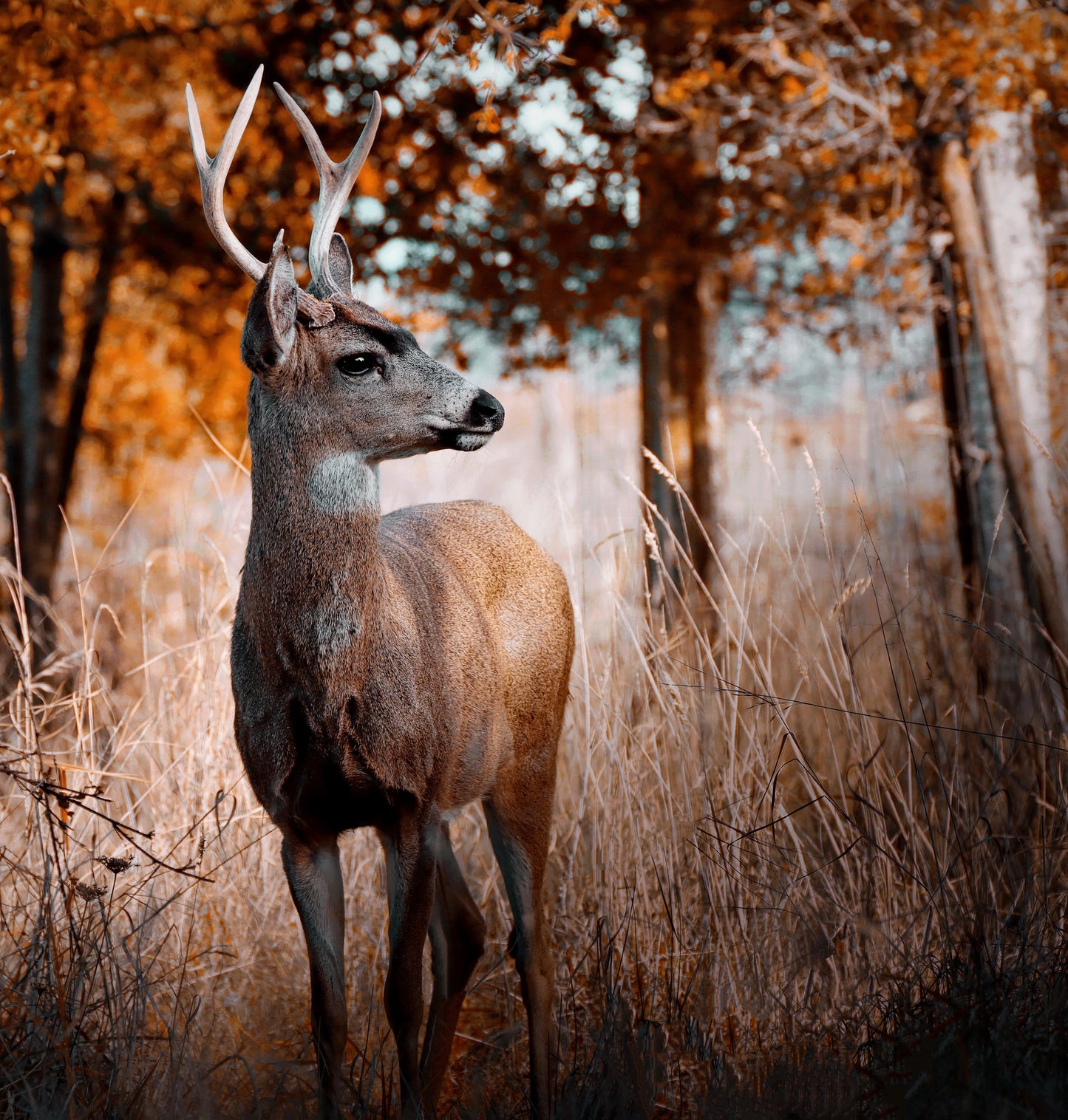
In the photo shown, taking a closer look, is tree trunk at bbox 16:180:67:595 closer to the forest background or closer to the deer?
the forest background

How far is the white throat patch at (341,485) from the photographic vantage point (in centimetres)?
274

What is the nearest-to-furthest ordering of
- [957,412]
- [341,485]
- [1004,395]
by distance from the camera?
[341,485] < [1004,395] < [957,412]

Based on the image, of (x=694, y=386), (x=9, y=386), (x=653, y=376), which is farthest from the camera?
(x=9, y=386)

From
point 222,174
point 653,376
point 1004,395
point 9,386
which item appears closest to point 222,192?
point 222,174

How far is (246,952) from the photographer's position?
3.76 m

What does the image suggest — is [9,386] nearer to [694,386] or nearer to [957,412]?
[694,386]

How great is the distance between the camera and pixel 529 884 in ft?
10.8

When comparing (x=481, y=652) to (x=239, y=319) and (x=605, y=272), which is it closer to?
(x=605, y=272)

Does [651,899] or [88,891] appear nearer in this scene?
[88,891]

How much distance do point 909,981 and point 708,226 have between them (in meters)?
6.12

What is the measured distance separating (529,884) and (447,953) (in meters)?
0.36

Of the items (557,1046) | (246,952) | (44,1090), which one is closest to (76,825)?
(246,952)

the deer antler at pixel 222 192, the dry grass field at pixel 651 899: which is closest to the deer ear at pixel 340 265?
the deer antler at pixel 222 192

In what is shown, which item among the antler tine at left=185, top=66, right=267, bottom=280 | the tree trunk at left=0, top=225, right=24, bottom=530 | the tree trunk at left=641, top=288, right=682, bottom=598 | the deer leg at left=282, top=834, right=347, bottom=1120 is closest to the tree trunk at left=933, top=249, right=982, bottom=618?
the tree trunk at left=641, top=288, right=682, bottom=598
